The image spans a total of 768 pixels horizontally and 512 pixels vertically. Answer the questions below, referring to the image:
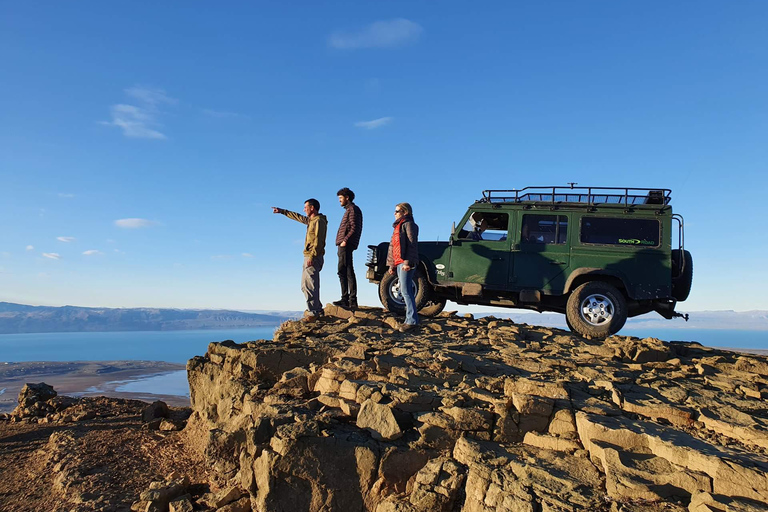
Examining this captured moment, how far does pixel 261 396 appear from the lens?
231 inches

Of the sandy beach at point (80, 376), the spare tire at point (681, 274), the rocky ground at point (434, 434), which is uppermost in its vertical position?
the spare tire at point (681, 274)

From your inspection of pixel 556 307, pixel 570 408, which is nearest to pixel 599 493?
pixel 570 408

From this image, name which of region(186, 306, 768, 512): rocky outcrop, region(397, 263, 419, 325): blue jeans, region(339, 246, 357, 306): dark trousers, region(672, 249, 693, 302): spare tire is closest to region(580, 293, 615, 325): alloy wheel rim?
region(186, 306, 768, 512): rocky outcrop

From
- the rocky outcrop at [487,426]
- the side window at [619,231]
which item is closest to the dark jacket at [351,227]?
the rocky outcrop at [487,426]

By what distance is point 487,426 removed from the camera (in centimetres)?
447

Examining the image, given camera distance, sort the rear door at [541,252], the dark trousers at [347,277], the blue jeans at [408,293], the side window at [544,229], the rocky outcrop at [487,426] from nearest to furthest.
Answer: the rocky outcrop at [487,426] < the blue jeans at [408,293] < the rear door at [541,252] < the side window at [544,229] < the dark trousers at [347,277]

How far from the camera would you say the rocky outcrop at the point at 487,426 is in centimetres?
345

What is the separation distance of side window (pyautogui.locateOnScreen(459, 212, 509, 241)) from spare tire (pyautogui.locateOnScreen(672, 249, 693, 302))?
313 cm

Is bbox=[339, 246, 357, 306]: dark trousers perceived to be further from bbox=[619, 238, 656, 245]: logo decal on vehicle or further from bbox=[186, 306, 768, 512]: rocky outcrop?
bbox=[619, 238, 656, 245]: logo decal on vehicle

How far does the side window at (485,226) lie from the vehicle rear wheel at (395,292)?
4.02ft

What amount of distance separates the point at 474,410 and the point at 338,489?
1554 mm

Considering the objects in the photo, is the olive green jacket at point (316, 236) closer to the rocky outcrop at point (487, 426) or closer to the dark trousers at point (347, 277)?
the dark trousers at point (347, 277)

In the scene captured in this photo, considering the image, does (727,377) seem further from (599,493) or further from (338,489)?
(338,489)

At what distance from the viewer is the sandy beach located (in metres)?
56.5
